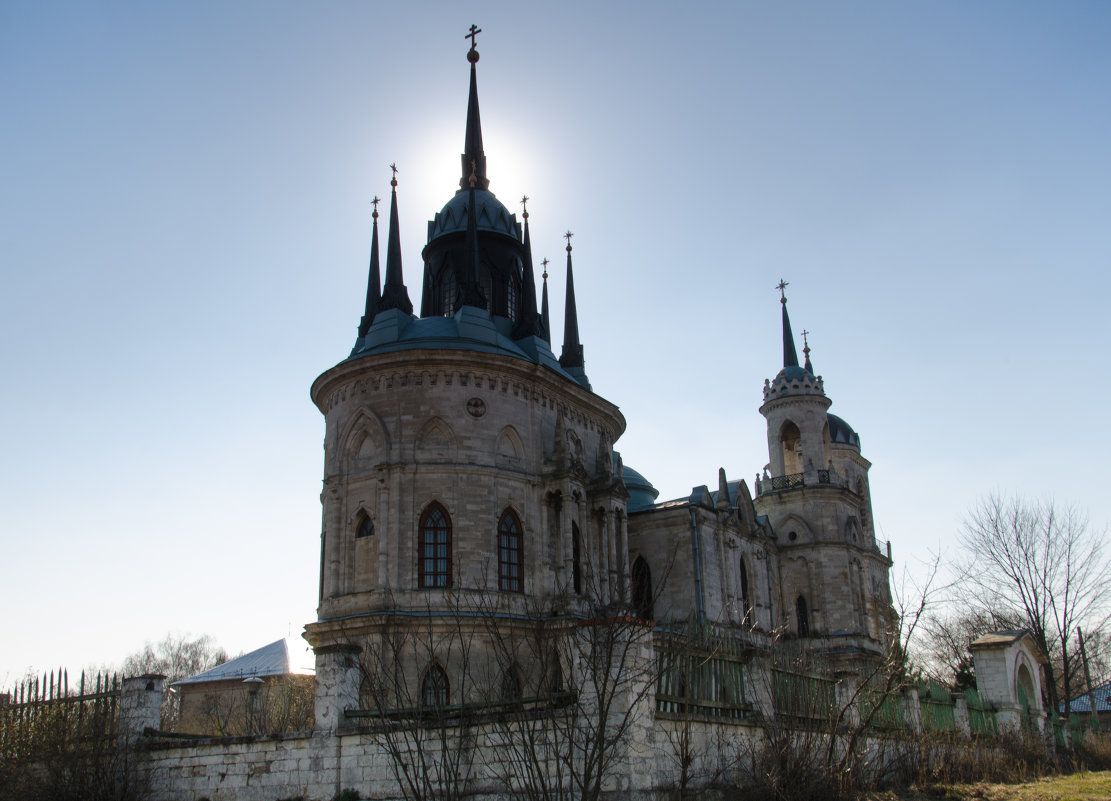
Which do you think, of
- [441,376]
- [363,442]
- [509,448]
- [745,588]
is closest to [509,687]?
[509,448]

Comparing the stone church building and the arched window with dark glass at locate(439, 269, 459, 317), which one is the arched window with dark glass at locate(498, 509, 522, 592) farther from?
the arched window with dark glass at locate(439, 269, 459, 317)

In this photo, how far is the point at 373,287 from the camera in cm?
2891

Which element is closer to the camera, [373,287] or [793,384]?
[373,287]

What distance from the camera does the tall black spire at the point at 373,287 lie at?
28.6 m

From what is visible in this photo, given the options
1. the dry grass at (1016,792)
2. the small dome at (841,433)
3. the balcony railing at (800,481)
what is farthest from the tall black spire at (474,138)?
the small dome at (841,433)

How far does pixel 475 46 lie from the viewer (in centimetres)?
3328

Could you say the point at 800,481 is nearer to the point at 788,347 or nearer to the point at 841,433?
the point at 788,347

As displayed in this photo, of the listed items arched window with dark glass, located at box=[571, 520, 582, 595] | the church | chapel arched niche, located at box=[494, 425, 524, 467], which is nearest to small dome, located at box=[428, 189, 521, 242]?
the church

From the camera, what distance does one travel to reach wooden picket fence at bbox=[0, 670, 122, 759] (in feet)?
51.6

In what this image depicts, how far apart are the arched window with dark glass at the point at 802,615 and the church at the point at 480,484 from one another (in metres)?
3.80

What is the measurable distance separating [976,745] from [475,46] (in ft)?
85.7

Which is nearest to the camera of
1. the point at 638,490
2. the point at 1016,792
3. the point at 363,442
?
the point at 1016,792

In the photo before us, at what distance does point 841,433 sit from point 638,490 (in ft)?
83.7

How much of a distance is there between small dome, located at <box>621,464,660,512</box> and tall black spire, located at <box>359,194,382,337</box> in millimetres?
10827
